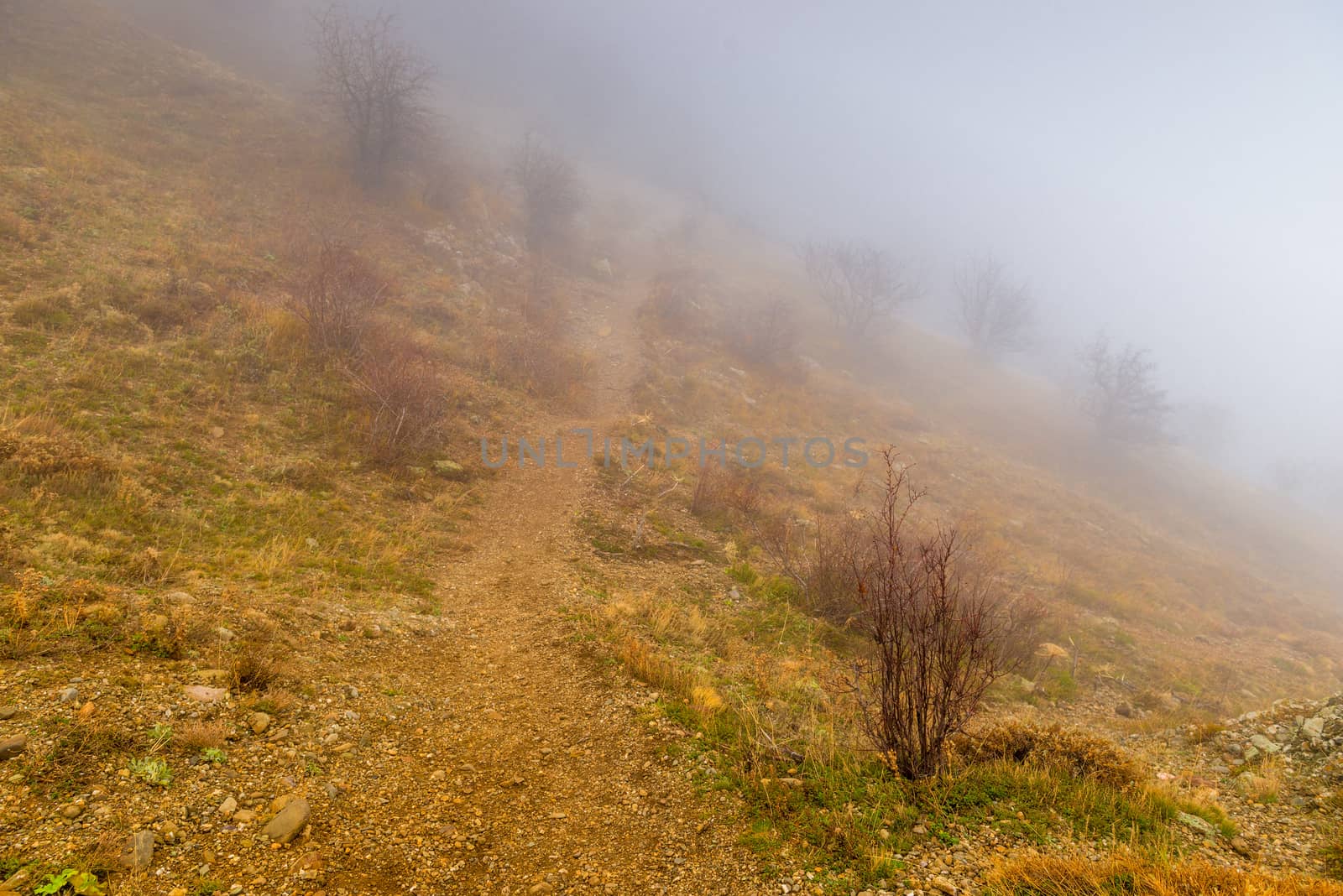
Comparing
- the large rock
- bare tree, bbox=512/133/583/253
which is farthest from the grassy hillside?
bare tree, bbox=512/133/583/253

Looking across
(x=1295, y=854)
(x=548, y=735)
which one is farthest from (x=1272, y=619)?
(x=548, y=735)

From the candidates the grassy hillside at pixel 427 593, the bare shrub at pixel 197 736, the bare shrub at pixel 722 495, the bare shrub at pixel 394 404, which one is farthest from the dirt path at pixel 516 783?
the bare shrub at pixel 722 495

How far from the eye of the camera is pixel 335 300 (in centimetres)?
1530

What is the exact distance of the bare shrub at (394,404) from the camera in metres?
12.4

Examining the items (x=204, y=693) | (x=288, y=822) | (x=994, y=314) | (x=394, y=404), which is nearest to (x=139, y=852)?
(x=288, y=822)

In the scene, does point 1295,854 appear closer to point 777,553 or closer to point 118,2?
point 777,553

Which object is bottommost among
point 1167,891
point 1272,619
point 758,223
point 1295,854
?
point 1272,619

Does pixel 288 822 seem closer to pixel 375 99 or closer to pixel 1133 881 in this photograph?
pixel 1133 881

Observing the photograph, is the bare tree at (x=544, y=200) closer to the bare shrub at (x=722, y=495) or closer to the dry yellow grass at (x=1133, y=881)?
the bare shrub at (x=722, y=495)

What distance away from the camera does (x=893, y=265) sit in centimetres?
4844

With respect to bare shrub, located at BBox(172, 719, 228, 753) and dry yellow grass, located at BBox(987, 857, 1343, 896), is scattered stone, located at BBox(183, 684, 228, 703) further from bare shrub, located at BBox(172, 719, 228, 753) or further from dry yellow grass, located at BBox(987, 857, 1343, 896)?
dry yellow grass, located at BBox(987, 857, 1343, 896)

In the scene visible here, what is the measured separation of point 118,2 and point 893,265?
190 feet

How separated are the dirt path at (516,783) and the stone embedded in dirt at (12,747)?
1856 mm

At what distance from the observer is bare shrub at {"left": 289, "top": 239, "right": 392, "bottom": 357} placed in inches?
579
